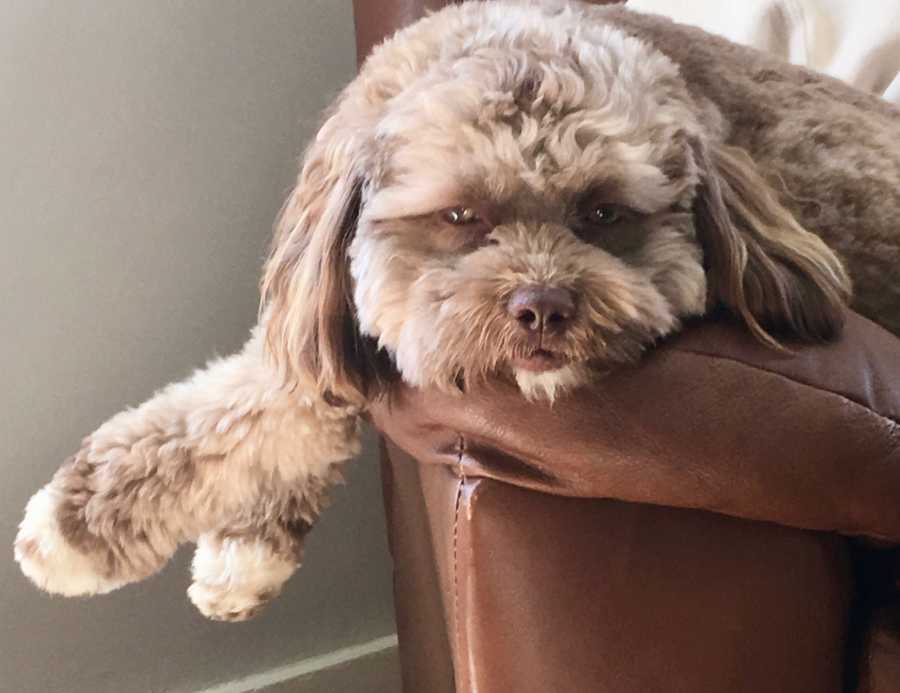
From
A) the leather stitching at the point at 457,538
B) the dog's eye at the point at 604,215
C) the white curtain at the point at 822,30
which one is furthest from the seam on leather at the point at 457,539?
the white curtain at the point at 822,30

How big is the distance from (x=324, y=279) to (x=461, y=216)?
0.13 m

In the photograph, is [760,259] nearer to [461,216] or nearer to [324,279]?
[461,216]

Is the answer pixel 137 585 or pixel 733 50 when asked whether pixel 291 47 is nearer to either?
pixel 733 50

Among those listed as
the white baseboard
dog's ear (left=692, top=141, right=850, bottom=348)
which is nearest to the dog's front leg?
dog's ear (left=692, top=141, right=850, bottom=348)

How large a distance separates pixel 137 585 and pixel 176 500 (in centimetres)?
61

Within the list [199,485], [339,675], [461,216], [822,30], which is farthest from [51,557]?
[822,30]

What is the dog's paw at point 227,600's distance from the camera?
1.11 m

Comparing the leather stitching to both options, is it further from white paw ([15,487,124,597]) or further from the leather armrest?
white paw ([15,487,124,597])

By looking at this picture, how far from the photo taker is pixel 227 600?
1.12m

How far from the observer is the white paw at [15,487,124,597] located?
3.42 ft

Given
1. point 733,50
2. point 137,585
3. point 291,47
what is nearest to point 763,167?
point 733,50

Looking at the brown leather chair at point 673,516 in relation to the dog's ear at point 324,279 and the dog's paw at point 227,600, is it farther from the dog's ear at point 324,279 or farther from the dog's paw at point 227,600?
the dog's paw at point 227,600

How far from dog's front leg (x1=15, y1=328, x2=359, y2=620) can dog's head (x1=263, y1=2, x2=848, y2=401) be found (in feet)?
0.43

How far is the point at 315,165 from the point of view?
3.16ft
